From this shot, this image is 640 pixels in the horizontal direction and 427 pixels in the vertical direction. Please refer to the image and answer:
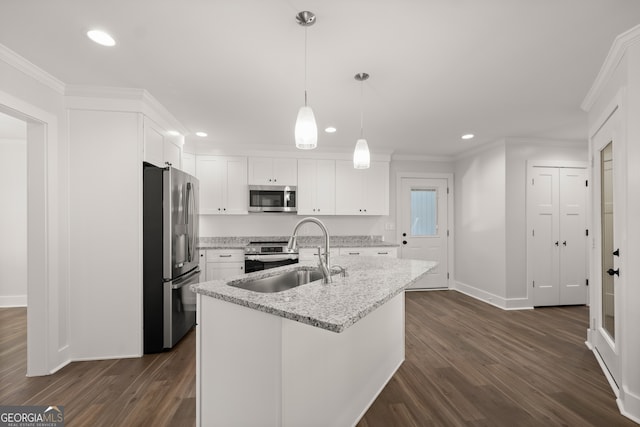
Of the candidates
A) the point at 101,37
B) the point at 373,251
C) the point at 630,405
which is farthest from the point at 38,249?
the point at 630,405

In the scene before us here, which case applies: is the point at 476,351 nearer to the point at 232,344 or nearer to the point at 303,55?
the point at 232,344

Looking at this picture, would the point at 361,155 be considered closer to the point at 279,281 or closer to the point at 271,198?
the point at 279,281

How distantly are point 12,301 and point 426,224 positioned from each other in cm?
653

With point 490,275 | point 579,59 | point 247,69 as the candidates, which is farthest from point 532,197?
point 247,69

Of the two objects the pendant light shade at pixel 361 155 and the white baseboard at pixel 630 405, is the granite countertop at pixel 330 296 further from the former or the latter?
the white baseboard at pixel 630 405

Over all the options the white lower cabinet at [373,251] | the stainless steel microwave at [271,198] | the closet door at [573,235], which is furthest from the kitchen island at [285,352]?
the closet door at [573,235]

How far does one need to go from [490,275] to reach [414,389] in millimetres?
2956

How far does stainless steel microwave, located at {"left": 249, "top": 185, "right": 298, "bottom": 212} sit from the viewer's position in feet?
14.9

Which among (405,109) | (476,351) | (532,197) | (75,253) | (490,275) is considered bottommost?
(476,351)

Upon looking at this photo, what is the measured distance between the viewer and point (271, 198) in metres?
4.59

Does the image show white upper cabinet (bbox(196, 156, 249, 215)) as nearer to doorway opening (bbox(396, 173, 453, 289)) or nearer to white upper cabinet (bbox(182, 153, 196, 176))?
white upper cabinet (bbox(182, 153, 196, 176))

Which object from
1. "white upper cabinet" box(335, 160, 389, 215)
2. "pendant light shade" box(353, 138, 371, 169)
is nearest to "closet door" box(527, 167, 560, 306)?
"white upper cabinet" box(335, 160, 389, 215)

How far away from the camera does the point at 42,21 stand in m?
1.73

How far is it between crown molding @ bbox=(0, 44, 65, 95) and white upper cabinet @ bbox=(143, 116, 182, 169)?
67 cm
